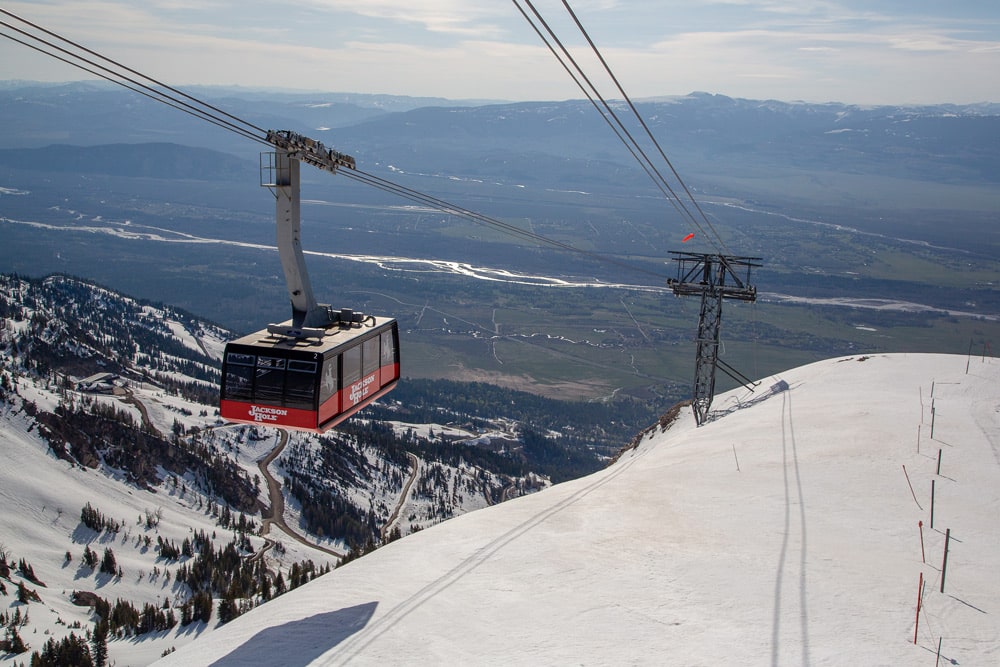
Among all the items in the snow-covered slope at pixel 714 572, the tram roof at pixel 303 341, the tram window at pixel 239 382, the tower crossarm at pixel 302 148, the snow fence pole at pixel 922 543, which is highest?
the tower crossarm at pixel 302 148

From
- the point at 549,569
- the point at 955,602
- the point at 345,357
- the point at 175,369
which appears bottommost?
the point at 175,369

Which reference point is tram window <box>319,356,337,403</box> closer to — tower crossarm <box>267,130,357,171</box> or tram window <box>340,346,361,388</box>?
tram window <box>340,346,361,388</box>

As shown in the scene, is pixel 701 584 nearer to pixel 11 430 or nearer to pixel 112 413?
pixel 11 430

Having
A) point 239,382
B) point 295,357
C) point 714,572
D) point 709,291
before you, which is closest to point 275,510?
point 709,291

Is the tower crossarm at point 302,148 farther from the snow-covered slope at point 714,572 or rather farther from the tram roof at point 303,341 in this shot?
the snow-covered slope at point 714,572

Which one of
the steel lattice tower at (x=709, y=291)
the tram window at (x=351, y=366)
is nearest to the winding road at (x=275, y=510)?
the steel lattice tower at (x=709, y=291)

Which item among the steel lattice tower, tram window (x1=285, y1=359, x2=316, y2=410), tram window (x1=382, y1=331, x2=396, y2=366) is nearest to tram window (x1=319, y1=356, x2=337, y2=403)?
tram window (x1=285, y1=359, x2=316, y2=410)

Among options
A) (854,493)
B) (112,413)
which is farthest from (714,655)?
(112,413)

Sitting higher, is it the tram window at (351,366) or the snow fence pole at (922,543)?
the tram window at (351,366)
